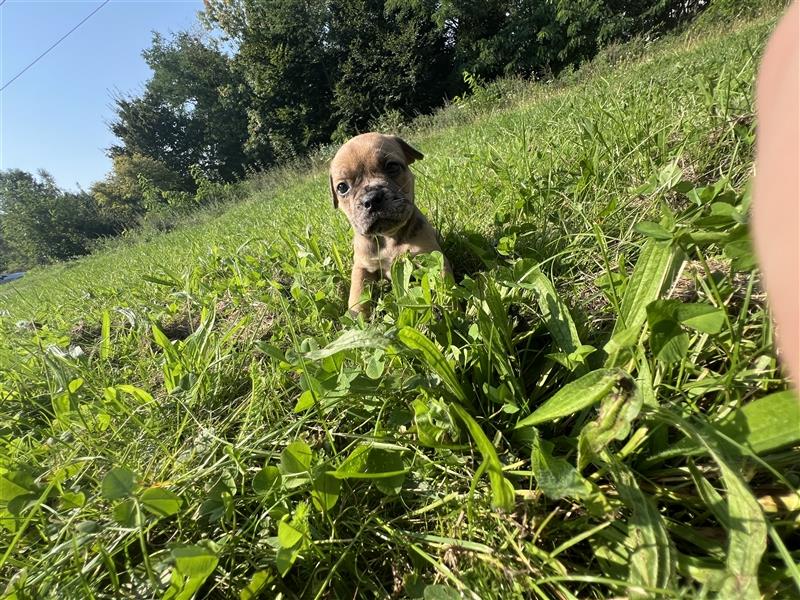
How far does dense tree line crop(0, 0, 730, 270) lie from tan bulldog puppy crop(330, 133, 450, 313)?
49.2 ft

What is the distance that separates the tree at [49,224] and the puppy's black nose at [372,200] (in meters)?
41.6

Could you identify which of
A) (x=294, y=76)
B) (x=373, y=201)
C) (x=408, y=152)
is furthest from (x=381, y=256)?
(x=294, y=76)

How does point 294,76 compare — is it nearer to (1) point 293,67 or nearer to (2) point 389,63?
(1) point 293,67

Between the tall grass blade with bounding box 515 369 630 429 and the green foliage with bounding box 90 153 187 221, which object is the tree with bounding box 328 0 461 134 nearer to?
the green foliage with bounding box 90 153 187 221

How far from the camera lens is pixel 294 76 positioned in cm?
2619

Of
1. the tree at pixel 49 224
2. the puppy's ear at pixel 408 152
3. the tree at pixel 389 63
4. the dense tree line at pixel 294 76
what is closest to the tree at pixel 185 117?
the dense tree line at pixel 294 76

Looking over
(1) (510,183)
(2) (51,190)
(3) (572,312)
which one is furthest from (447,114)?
(2) (51,190)

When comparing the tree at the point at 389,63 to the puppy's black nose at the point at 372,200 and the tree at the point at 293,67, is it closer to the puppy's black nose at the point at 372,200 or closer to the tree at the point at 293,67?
the tree at the point at 293,67

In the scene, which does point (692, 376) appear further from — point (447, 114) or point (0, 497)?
point (447, 114)

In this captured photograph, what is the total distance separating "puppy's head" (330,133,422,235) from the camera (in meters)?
2.20

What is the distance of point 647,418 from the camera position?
79 cm

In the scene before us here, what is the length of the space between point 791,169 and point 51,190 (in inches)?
2302

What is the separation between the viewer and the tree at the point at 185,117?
112 feet

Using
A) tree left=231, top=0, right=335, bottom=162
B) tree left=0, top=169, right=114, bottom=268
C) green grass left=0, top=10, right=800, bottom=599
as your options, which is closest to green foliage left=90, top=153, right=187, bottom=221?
tree left=0, top=169, right=114, bottom=268
